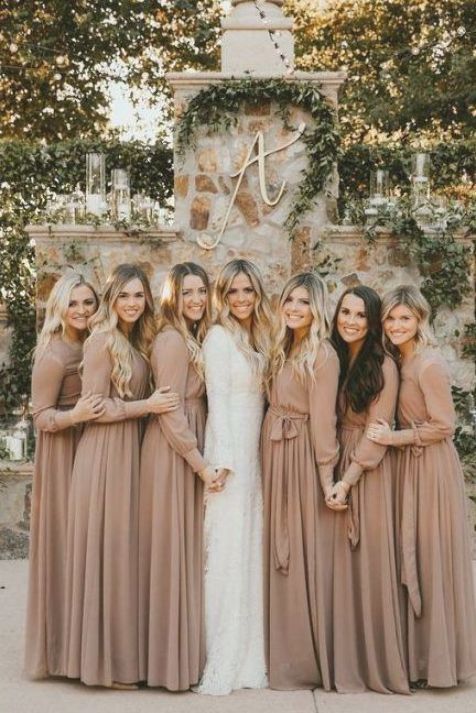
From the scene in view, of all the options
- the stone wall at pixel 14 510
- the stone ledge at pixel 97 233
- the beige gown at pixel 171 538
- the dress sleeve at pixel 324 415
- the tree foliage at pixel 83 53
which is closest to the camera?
the beige gown at pixel 171 538

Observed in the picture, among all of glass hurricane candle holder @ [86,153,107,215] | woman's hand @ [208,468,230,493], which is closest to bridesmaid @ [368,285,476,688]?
woman's hand @ [208,468,230,493]

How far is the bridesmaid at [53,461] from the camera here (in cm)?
480

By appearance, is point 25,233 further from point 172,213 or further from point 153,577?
point 153,577

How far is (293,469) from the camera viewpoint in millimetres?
4723

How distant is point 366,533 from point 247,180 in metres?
5.12

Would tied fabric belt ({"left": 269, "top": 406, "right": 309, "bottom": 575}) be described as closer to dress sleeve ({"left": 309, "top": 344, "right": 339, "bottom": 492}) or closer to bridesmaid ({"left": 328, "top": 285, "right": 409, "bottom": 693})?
dress sleeve ({"left": 309, "top": 344, "right": 339, "bottom": 492})

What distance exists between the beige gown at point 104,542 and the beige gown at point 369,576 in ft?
3.06

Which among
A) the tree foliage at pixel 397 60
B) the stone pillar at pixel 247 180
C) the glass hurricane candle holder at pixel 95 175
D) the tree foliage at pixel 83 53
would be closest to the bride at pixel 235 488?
the stone pillar at pixel 247 180

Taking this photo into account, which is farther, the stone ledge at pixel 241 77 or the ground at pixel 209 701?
the stone ledge at pixel 241 77

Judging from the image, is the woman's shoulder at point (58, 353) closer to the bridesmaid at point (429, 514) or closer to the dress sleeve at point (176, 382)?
the dress sleeve at point (176, 382)

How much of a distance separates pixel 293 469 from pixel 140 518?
0.73 metres

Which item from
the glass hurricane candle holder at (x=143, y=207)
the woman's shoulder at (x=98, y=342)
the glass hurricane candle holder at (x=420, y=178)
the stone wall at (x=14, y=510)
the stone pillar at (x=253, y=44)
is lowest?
the stone wall at (x=14, y=510)

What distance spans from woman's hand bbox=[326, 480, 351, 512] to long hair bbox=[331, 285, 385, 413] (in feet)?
1.16

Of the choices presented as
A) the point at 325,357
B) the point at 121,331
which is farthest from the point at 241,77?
the point at 325,357
